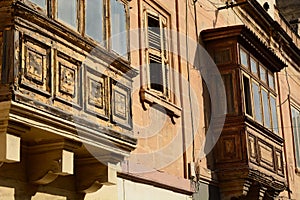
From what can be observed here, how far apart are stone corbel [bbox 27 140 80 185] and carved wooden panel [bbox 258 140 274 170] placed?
7346 mm

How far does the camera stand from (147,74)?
1229 centimetres

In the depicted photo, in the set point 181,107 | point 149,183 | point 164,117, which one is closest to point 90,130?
point 149,183

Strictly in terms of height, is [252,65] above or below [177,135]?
above

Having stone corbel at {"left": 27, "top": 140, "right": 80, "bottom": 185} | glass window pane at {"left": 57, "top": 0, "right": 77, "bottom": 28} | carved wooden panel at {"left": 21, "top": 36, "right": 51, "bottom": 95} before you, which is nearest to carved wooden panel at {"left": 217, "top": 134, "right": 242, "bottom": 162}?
stone corbel at {"left": 27, "top": 140, "right": 80, "bottom": 185}

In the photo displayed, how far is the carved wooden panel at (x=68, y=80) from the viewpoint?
8.22m

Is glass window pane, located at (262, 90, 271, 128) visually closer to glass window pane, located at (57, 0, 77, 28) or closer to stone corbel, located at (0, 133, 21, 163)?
glass window pane, located at (57, 0, 77, 28)

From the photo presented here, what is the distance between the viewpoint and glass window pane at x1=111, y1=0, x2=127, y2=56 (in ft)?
32.7

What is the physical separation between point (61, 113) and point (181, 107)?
18.5ft

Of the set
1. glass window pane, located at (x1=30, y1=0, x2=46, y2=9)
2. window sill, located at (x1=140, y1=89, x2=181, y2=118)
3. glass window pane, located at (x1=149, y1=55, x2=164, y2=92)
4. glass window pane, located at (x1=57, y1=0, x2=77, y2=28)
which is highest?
glass window pane, located at (x1=149, y1=55, x2=164, y2=92)

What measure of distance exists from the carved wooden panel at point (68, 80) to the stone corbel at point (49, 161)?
0.57 metres

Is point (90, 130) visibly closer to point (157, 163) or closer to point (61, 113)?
point (61, 113)

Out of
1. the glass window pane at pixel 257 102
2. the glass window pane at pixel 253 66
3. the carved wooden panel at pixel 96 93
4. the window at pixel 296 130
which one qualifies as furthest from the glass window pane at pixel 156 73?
the window at pixel 296 130

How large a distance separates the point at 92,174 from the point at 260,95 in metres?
7.30

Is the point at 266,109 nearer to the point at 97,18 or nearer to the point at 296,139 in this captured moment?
the point at 296,139
